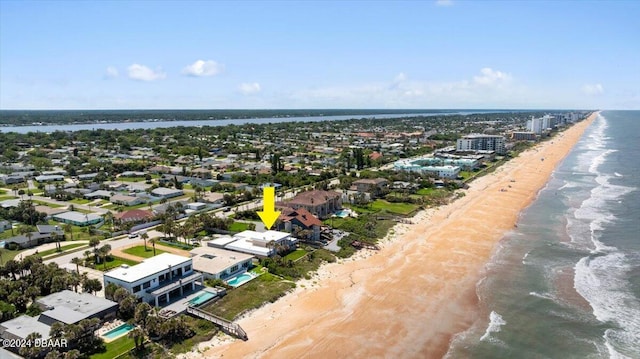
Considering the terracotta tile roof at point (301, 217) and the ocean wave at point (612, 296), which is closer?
the ocean wave at point (612, 296)

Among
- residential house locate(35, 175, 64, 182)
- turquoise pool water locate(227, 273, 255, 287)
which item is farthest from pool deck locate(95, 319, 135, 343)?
residential house locate(35, 175, 64, 182)

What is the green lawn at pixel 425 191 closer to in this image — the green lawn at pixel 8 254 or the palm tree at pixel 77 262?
the palm tree at pixel 77 262

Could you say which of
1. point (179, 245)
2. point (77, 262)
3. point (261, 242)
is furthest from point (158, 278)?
point (179, 245)

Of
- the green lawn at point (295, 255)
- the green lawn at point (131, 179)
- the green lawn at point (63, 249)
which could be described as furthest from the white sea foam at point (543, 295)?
the green lawn at point (131, 179)

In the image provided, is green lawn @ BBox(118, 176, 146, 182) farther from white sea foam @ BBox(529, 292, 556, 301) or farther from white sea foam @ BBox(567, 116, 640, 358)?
white sea foam @ BBox(567, 116, 640, 358)

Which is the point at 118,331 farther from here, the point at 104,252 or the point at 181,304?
the point at 104,252
